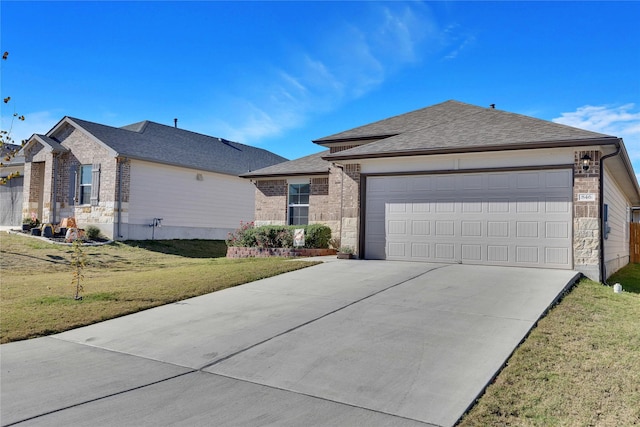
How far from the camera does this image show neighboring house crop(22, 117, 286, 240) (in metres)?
21.4

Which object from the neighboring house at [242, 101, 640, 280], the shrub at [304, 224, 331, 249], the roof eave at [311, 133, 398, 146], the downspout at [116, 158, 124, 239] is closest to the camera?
the neighboring house at [242, 101, 640, 280]

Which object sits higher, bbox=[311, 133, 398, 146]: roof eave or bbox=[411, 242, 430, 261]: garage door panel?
bbox=[311, 133, 398, 146]: roof eave

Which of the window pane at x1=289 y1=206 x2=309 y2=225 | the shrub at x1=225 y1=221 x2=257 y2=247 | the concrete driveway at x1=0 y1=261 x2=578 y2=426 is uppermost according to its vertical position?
the window pane at x1=289 y1=206 x2=309 y2=225

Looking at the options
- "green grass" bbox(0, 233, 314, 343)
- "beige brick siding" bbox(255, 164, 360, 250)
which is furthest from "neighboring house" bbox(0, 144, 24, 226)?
"beige brick siding" bbox(255, 164, 360, 250)

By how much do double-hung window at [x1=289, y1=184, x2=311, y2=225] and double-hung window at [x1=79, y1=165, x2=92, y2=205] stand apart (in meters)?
10.7

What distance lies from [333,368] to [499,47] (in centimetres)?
1210

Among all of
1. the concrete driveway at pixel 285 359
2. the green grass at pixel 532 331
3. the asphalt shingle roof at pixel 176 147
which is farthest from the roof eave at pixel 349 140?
the asphalt shingle roof at pixel 176 147

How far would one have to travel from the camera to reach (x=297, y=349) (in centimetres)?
591

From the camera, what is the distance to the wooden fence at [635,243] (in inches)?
930

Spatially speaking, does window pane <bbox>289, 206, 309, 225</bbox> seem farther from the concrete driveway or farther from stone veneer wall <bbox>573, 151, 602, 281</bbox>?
stone veneer wall <bbox>573, 151, 602, 281</bbox>

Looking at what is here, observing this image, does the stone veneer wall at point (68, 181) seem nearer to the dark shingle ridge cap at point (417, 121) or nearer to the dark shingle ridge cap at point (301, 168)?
the dark shingle ridge cap at point (301, 168)

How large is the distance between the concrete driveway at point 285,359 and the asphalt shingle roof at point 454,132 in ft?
13.6

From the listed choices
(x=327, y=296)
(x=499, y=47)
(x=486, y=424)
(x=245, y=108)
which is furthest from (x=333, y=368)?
(x=245, y=108)

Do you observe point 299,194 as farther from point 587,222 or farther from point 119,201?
point 587,222
